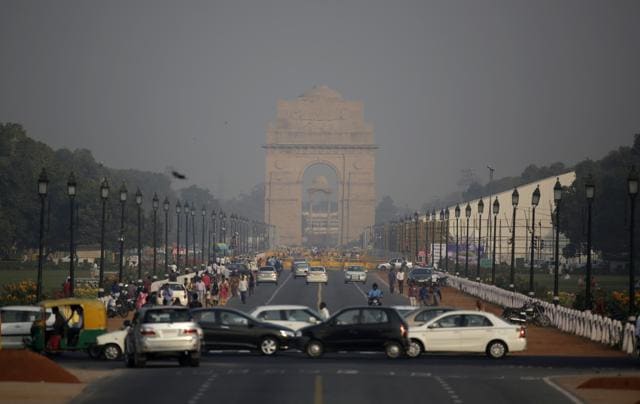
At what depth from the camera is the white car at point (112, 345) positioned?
119ft

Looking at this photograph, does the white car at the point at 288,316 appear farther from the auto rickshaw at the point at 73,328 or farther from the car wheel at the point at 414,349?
the auto rickshaw at the point at 73,328

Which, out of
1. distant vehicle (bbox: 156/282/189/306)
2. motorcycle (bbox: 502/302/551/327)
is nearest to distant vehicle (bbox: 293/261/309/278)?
distant vehicle (bbox: 156/282/189/306)

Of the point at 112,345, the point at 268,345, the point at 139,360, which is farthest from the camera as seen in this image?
the point at 268,345

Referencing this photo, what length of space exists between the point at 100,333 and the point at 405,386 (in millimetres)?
11380

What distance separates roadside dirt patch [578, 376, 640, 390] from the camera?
1160 inches

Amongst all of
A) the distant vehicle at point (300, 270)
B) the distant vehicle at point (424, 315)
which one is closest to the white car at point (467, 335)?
the distant vehicle at point (424, 315)

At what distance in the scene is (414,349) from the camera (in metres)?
37.8

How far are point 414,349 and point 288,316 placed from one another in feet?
16.1

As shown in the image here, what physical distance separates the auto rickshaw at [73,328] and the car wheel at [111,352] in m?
0.63

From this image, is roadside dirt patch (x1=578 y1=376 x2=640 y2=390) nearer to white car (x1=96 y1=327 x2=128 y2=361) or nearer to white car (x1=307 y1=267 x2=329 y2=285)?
white car (x1=96 y1=327 x2=128 y2=361)

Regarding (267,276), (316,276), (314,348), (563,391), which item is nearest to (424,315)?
(314,348)

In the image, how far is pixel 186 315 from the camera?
1288 inches

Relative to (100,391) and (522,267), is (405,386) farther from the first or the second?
(522,267)

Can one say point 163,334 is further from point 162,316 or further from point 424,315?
point 424,315
